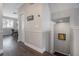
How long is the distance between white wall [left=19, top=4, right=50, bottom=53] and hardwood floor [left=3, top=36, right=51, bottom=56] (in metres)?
0.08

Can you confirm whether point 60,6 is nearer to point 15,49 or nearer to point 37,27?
point 37,27

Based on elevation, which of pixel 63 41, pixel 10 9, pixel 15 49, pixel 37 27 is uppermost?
pixel 10 9

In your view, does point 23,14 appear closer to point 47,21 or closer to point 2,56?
point 47,21

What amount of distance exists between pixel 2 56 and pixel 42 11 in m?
1.02

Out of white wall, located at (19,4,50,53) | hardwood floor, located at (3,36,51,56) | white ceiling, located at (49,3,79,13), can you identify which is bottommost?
hardwood floor, located at (3,36,51,56)

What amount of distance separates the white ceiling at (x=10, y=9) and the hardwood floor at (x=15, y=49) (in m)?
0.39

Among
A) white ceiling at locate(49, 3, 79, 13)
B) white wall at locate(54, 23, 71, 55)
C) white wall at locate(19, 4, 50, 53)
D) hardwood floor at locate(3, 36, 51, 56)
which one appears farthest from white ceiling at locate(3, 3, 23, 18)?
white wall at locate(54, 23, 71, 55)

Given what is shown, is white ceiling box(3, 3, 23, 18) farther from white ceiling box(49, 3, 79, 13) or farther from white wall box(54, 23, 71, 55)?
white wall box(54, 23, 71, 55)

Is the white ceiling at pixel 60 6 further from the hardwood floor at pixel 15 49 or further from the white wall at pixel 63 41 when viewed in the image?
the hardwood floor at pixel 15 49

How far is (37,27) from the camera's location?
1484mm

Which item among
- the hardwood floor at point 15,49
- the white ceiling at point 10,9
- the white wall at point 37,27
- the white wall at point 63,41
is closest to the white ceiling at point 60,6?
the white wall at point 37,27

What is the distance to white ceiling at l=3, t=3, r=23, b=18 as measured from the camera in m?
1.45

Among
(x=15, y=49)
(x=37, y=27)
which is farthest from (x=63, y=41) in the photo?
(x=15, y=49)

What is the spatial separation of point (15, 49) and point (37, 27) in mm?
532
